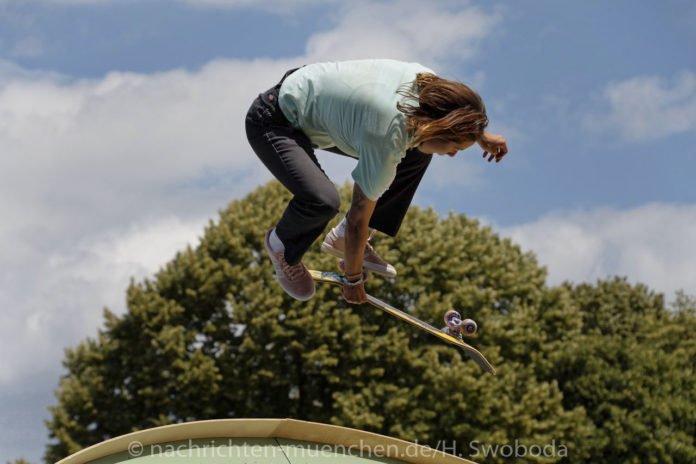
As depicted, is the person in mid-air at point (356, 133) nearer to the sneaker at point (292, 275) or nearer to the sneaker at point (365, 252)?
the sneaker at point (292, 275)

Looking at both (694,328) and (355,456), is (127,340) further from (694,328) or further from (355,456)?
(694,328)

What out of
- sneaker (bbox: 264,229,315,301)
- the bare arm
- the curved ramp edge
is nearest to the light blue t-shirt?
the bare arm

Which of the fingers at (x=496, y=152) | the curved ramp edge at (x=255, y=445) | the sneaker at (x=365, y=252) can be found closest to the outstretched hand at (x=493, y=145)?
the fingers at (x=496, y=152)

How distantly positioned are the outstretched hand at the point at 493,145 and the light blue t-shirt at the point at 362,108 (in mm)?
590

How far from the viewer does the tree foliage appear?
77.5ft

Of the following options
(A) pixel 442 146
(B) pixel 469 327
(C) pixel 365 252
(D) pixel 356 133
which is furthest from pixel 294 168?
(B) pixel 469 327

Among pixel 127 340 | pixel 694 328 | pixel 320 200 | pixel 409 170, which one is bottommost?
pixel 320 200

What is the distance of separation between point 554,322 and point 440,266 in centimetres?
554

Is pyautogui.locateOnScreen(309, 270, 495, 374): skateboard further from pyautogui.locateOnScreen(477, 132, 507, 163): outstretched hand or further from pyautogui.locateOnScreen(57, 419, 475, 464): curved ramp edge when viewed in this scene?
pyautogui.locateOnScreen(477, 132, 507, 163): outstretched hand

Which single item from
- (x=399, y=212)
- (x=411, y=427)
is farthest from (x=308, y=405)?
(x=399, y=212)

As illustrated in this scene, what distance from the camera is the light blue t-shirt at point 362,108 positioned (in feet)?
17.4

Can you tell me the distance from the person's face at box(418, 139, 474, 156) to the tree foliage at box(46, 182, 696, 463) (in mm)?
18015

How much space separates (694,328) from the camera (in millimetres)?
31766

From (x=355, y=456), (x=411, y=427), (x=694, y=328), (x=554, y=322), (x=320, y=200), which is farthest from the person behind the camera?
(x=694, y=328)
